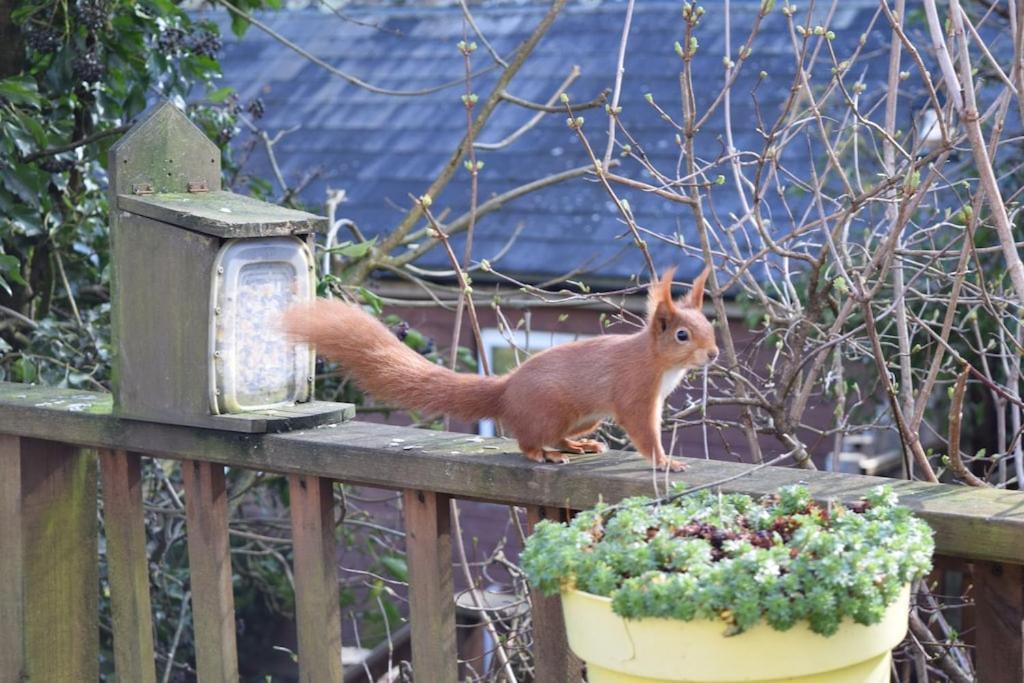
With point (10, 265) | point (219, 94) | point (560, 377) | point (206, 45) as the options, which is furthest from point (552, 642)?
point (219, 94)

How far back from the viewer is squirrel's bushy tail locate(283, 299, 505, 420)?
6.04 ft

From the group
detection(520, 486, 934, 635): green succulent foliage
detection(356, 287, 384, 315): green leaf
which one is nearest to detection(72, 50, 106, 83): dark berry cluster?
detection(356, 287, 384, 315): green leaf

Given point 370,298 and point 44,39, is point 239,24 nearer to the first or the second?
point 44,39

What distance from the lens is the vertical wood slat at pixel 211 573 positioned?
1911mm

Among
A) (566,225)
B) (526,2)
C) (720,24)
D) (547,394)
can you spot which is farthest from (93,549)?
(526,2)

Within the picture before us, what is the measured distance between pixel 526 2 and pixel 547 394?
7220 mm

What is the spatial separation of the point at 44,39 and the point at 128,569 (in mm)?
1346

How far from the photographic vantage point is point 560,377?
1736mm

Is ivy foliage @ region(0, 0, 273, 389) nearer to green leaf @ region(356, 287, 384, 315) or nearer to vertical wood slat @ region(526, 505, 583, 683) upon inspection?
green leaf @ region(356, 287, 384, 315)

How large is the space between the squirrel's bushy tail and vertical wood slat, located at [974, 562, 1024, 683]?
0.72m

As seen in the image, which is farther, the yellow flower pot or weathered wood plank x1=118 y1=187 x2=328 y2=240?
weathered wood plank x1=118 y1=187 x2=328 y2=240

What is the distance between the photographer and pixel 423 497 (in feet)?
5.70

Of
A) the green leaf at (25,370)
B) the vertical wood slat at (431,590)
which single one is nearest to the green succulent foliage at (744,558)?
the vertical wood slat at (431,590)

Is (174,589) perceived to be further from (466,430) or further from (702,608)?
(702,608)
